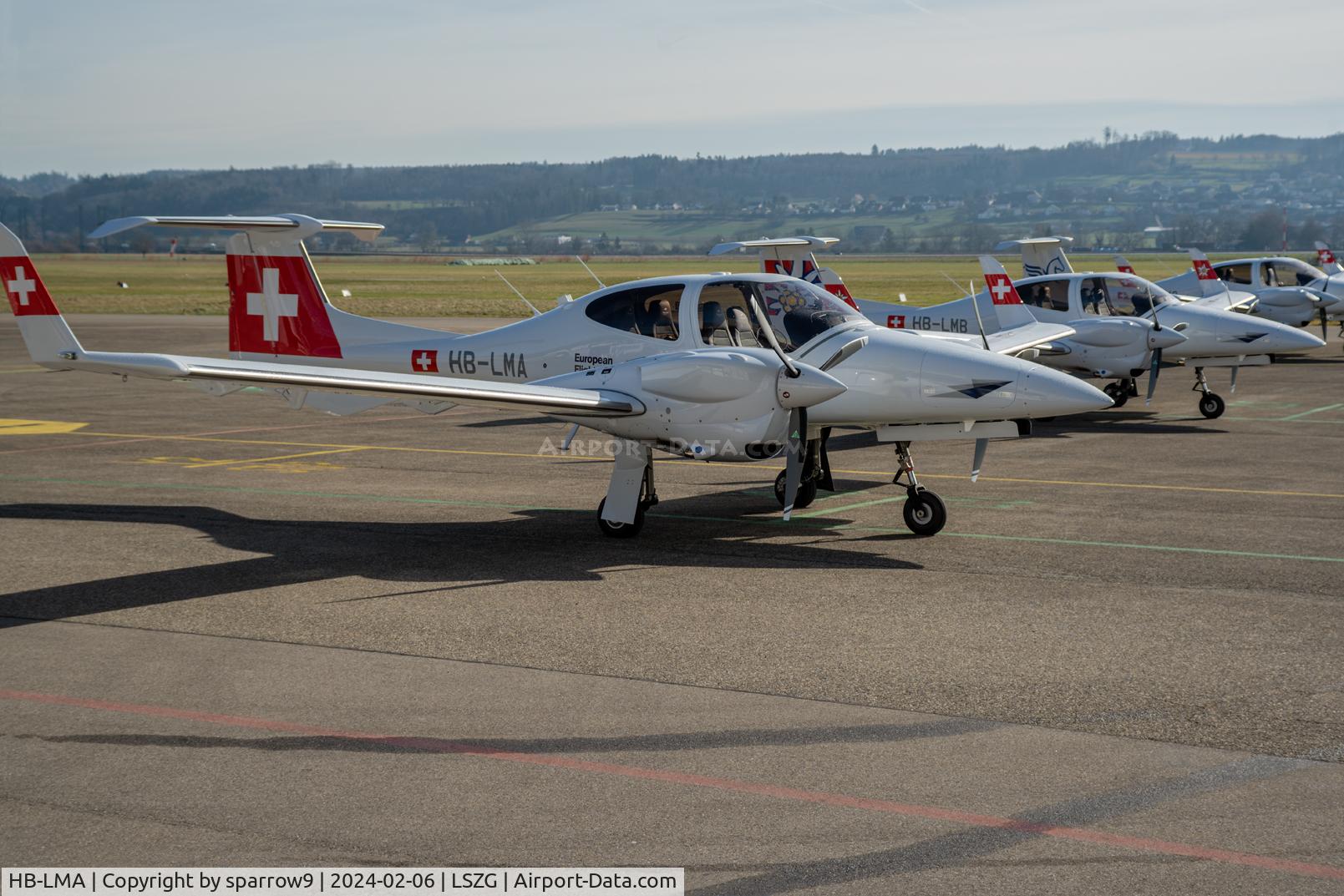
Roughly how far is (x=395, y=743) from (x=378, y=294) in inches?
3494

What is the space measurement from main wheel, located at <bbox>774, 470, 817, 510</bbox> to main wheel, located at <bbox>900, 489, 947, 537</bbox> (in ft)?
3.79

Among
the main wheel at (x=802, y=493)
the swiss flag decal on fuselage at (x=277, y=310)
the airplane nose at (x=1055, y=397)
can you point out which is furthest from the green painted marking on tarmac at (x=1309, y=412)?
the swiss flag decal on fuselage at (x=277, y=310)

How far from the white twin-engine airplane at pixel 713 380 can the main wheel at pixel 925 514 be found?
1 centimetres

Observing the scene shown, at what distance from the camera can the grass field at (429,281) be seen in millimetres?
72500

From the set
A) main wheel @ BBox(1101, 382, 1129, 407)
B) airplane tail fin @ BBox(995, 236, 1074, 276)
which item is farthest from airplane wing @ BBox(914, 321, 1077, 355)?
airplane tail fin @ BBox(995, 236, 1074, 276)

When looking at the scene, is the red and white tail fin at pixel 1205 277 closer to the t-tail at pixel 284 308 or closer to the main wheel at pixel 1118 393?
the main wheel at pixel 1118 393

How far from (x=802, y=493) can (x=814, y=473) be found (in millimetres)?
461

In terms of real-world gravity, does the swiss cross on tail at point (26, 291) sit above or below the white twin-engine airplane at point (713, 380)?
above

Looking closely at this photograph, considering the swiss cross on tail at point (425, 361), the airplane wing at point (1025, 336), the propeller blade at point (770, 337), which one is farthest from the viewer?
the airplane wing at point (1025, 336)

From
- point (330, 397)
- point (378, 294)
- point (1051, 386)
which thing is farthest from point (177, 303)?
point (1051, 386)

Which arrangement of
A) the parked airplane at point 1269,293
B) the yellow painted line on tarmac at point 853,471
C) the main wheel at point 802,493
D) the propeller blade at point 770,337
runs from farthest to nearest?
the parked airplane at point 1269,293 < the yellow painted line on tarmac at point 853,471 < the main wheel at point 802,493 < the propeller blade at point 770,337

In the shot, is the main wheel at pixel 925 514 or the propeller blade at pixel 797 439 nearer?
the propeller blade at pixel 797 439

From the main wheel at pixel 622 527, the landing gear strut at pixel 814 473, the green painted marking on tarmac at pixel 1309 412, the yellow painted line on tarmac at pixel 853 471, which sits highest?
the landing gear strut at pixel 814 473

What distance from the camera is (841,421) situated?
1205cm
